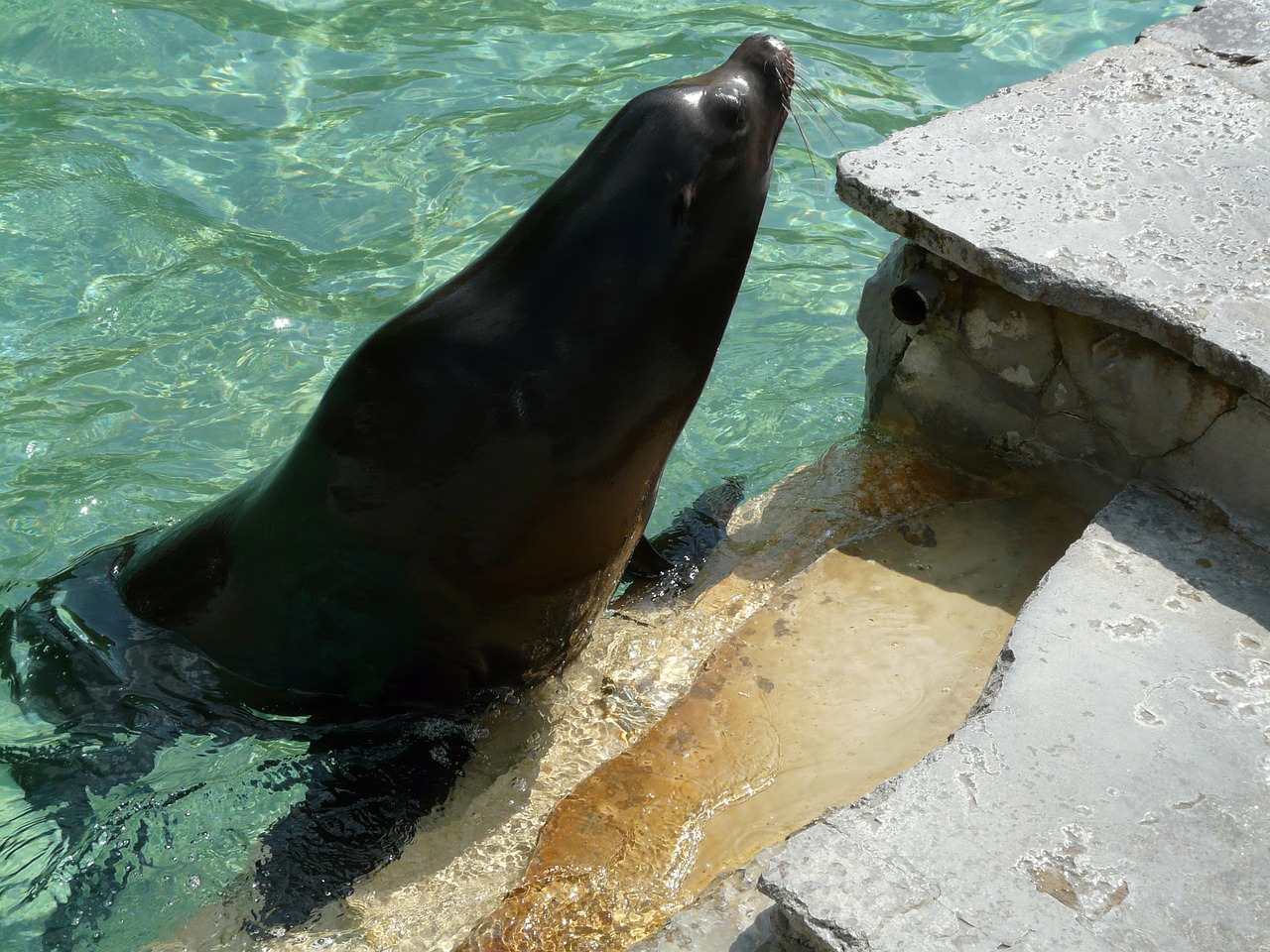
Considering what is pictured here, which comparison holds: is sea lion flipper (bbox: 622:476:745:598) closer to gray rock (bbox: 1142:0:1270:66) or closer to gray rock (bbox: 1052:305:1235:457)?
gray rock (bbox: 1052:305:1235:457)

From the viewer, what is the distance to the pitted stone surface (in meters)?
3.69

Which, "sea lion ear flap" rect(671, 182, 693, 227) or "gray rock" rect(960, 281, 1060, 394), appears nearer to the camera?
"sea lion ear flap" rect(671, 182, 693, 227)

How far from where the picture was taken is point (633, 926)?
3018mm

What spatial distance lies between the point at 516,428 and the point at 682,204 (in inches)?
28.2

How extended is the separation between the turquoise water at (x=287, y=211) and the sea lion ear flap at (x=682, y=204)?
143 centimetres

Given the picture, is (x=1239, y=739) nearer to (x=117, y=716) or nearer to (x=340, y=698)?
(x=340, y=698)

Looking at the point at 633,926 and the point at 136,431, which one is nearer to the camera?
the point at 633,926

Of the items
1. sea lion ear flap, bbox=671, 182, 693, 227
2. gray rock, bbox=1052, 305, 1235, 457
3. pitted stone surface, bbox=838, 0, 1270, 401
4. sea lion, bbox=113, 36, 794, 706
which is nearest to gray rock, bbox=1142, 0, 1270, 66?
pitted stone surface, bbox=838, 0, 1270, 401

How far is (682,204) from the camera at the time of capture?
3.33 metres

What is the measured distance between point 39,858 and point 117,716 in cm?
43

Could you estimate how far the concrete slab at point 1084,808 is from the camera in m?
2.47

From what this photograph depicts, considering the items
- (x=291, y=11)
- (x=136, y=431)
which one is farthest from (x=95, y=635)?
(x=291, y=11)

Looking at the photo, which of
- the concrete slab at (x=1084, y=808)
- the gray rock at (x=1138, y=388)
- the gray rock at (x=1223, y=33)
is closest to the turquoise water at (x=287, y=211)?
the gray rock at (x=1138, y=388)

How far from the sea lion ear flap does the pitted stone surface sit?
1.00 meters
